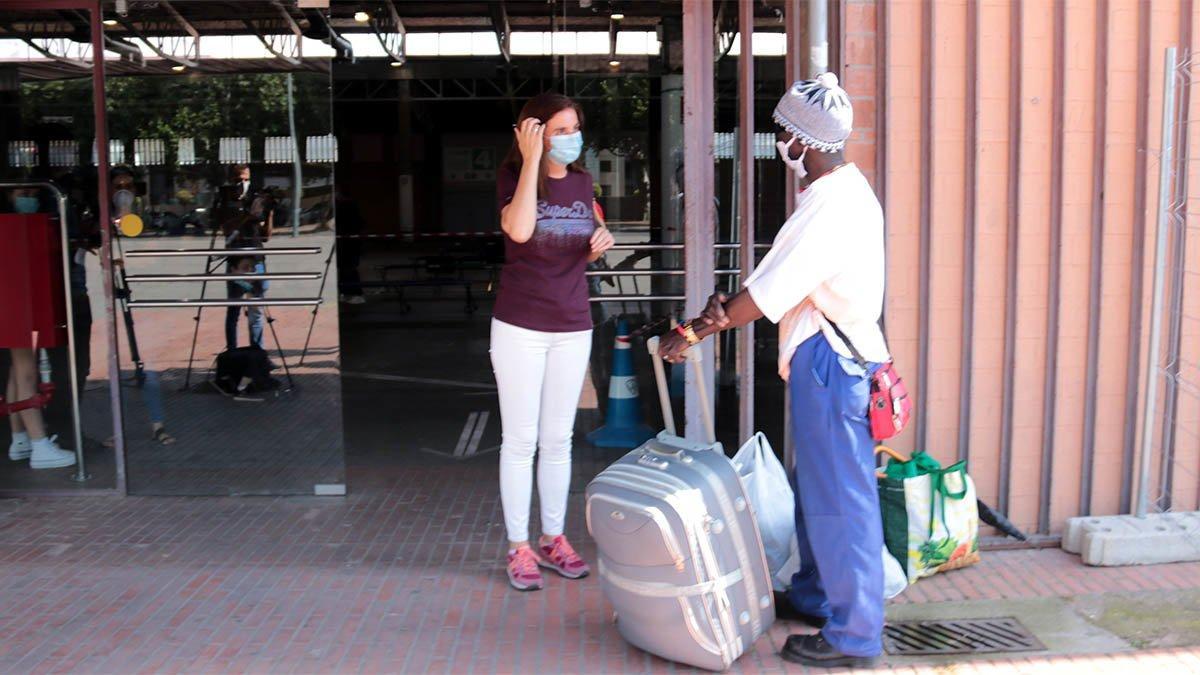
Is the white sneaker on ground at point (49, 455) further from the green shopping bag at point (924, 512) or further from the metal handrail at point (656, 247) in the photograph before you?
the green shopping bag at point (924, 512)

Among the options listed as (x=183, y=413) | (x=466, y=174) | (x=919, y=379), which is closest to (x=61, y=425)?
(x=183, y=413)

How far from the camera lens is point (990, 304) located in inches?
182

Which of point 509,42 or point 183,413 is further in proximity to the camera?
point 509,42

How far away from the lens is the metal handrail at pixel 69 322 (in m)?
5.80

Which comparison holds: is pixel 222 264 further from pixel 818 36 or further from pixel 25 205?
pixel 818 36

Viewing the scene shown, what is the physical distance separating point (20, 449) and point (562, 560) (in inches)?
133

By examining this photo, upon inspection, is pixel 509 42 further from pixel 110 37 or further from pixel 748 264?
pixel 748 264

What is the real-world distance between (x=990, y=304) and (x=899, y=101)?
0.90m

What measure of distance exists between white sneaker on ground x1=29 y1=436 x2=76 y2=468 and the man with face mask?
3.91 meters

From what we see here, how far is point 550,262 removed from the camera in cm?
421

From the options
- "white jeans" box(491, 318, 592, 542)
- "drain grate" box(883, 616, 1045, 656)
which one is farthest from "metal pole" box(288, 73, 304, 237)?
"drain grate" box(883, 616, 1045, 656)

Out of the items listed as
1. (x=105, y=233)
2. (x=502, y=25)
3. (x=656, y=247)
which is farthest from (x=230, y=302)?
(x=502, y=25)

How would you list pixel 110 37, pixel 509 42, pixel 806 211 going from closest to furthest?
pixel 806 211 → pixel 110 37 → pixel 509 42

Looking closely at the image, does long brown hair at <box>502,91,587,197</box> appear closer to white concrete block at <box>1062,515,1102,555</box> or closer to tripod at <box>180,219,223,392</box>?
tripod at <box>180,219,223,392</box>
